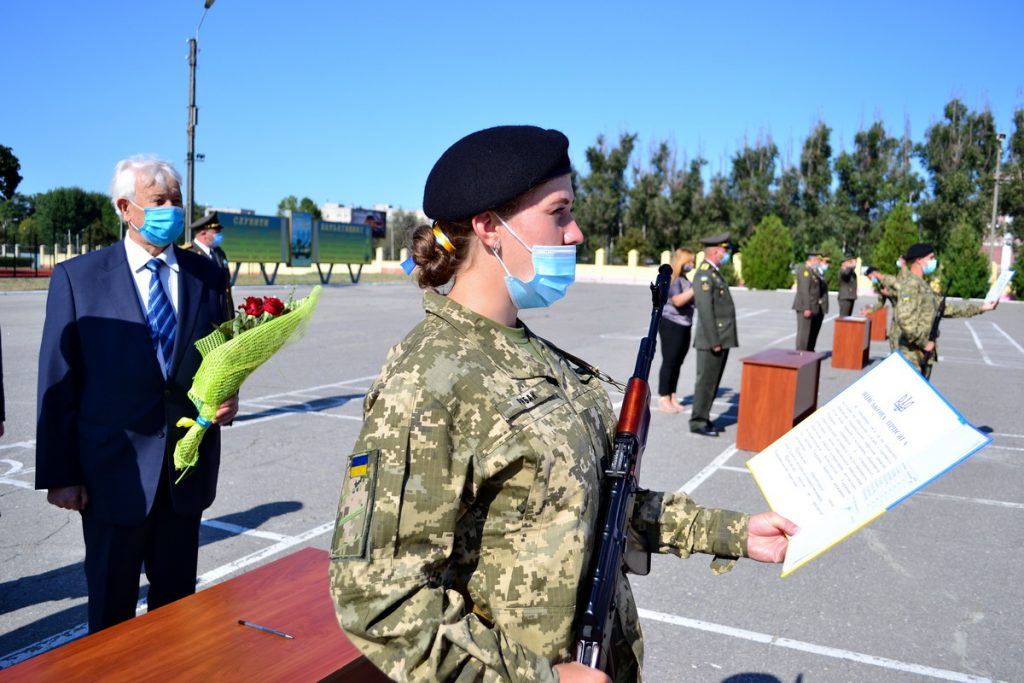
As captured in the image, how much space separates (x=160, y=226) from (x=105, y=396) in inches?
25.7

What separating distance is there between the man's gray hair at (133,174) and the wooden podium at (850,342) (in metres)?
13.2

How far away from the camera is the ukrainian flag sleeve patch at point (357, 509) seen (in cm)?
132

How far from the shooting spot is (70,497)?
109 inches

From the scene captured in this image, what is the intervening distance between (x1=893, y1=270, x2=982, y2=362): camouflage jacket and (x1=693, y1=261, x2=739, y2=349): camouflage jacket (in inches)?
67.2

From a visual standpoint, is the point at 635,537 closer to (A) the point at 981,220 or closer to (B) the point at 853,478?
(B) the point at 853,478

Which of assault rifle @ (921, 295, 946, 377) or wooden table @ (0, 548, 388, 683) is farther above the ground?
assault rifle @ (921, 295, 946, 377)

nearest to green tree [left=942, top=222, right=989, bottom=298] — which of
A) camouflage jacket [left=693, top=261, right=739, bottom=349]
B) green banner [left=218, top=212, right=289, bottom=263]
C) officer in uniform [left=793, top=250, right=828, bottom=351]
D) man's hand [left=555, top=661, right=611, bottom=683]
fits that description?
officer in uniform [left=793, top=250, right=828, bottom=351]

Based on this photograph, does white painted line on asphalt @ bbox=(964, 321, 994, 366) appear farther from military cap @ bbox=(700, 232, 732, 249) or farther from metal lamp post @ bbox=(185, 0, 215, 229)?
metal lamp post @ bbox=(185, 0, 215, 229)

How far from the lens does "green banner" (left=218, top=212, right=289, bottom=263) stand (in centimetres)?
3359

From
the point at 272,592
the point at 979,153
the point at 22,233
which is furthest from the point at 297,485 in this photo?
the point at 979,153

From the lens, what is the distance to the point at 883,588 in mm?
4555

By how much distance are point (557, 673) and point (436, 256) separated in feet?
2.85

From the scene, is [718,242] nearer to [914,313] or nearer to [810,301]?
[914,313]

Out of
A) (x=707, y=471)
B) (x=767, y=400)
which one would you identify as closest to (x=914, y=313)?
(x=767, y=400)
